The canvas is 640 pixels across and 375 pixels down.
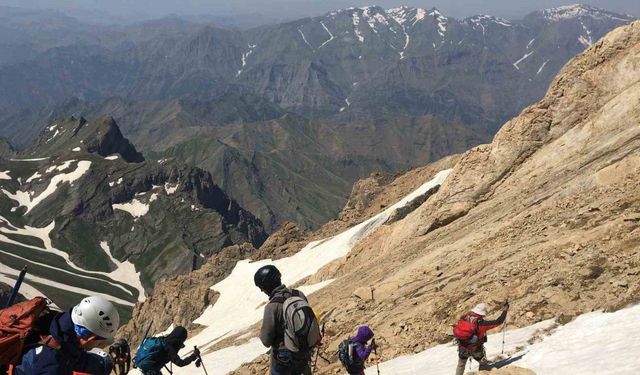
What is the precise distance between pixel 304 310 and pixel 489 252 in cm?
1566

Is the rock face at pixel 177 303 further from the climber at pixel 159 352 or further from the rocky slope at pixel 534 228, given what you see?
the climber at pixel 159 352

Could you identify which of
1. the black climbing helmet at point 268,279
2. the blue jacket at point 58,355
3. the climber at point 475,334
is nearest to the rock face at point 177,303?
the climber at point 475,334

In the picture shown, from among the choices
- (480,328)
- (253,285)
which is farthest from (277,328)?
(253,285)

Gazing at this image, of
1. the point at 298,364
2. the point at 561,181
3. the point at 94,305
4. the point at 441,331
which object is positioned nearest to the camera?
the point at 94,305

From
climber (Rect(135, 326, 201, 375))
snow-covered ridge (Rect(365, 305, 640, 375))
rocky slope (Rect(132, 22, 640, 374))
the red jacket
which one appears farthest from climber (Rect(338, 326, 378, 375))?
rocky slope (Rect(132, 22, 640, 374))

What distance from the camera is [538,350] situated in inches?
550

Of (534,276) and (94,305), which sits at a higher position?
(94,305)

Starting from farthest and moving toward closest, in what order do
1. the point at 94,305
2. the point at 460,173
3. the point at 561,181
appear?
the point at 460,173 < the point at 561,181 < the point at 94,305

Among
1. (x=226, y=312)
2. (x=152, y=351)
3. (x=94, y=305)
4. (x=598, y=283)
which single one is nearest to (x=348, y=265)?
(x=226, y=312)

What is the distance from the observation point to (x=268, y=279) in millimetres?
11312

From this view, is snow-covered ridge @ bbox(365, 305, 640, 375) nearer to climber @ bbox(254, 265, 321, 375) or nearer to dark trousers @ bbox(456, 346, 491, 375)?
dark trousers @ bbox(456, 346, 491, 375)

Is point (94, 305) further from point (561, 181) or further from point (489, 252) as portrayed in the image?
point (561, 181)

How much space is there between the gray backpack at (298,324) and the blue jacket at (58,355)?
156 inches

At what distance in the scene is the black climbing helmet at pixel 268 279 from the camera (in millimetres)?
11312
